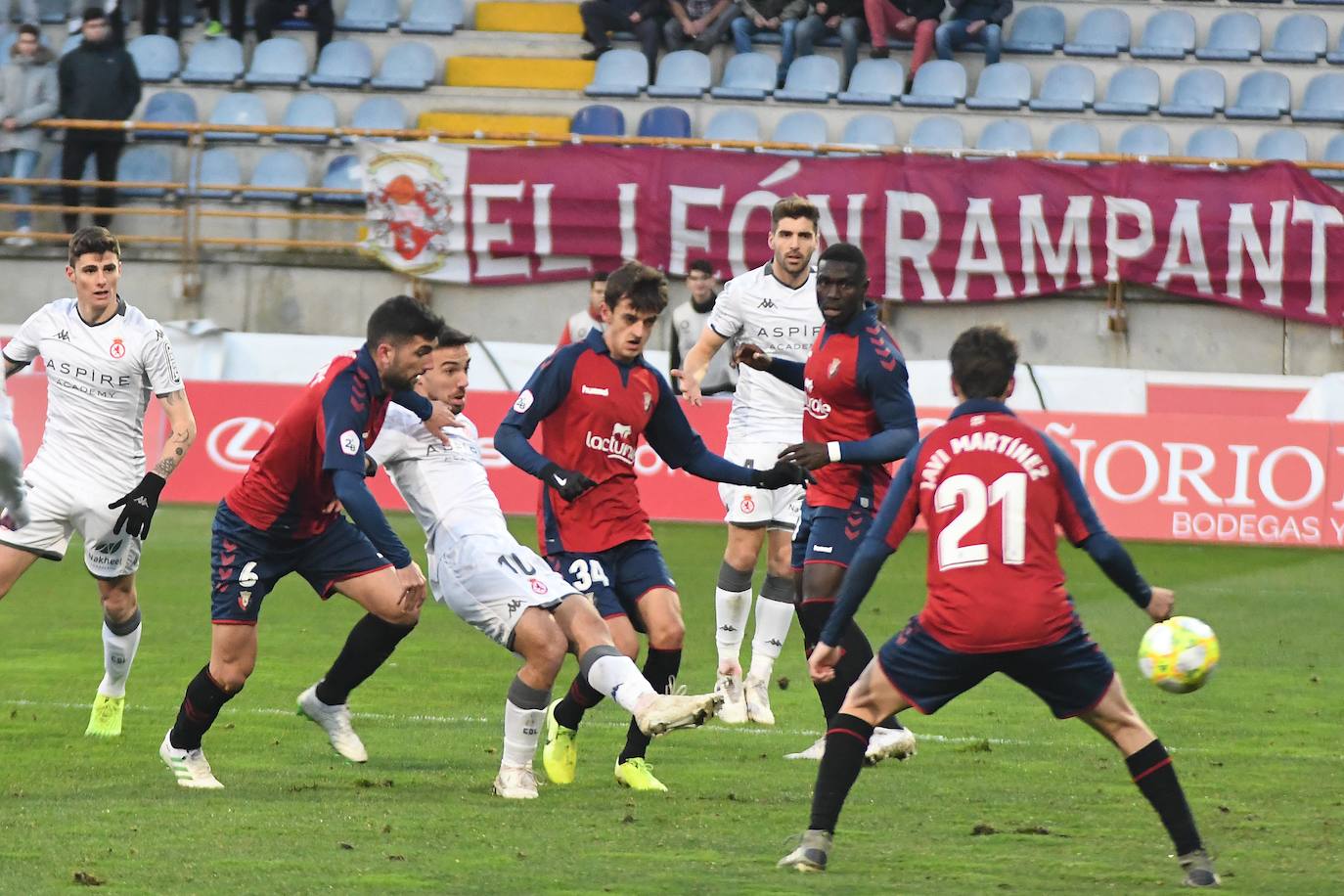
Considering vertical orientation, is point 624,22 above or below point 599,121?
above

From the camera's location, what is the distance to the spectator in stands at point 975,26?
22906mm

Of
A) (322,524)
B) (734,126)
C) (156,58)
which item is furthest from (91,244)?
(156,58)

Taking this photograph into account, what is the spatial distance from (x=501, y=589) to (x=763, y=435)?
2894mm

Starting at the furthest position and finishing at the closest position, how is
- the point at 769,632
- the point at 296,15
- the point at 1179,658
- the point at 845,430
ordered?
1. the point at 296,15
2. the point at 769,632
3. the point at 845,430
4. the point at 1179,658

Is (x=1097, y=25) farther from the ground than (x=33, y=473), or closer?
farther from the ground

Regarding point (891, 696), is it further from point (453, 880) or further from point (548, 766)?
point (548, 766)

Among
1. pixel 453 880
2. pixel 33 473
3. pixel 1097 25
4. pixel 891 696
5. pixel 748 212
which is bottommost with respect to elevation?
pixel 453 880

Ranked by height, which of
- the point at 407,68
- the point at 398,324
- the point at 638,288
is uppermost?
the point at 407,68

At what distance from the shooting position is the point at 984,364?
5742 mm

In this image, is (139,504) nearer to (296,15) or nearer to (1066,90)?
(1066,90)

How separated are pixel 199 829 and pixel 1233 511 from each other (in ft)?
40.4

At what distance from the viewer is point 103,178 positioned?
22.5 m

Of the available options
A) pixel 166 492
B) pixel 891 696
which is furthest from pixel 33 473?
pixel 166 492

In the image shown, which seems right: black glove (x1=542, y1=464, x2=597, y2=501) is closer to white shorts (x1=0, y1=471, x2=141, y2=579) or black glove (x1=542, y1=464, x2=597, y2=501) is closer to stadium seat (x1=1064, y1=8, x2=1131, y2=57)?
white shorts (x1=0, y1=471, x2=141, y2=579)
